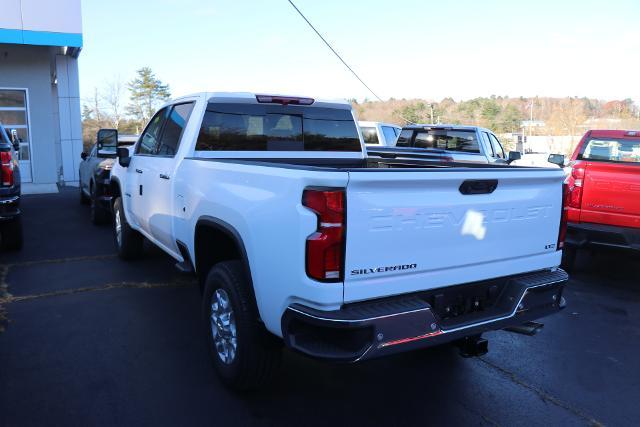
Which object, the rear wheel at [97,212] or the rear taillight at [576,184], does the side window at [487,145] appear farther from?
the rear wheel at [97,212]

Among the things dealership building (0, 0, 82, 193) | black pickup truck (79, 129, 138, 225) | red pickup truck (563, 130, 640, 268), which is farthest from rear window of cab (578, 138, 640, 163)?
dealership building (0, 0, 82, 193)

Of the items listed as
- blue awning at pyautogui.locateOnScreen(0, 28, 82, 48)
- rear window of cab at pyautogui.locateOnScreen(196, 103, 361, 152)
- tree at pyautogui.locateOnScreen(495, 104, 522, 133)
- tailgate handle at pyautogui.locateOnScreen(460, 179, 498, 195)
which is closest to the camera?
tailgate handle at pyautogui.locateOnScreen(460, 179, 498, 195)

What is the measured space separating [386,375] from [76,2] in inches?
629

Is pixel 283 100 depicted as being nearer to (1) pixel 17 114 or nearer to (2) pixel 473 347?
(2) pixel 473 347

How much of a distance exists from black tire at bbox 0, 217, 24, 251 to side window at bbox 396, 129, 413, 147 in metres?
7.99

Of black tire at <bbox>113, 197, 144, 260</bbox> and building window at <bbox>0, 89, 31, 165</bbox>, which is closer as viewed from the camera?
black tire at <bbox>113, 197, 144, 260</bbox>

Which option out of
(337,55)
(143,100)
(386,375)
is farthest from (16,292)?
(143,100)

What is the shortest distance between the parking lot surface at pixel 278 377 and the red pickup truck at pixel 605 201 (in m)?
Result: 0.82

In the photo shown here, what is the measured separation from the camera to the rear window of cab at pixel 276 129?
445 centimetres

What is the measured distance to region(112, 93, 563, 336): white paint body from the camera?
2.60 metres

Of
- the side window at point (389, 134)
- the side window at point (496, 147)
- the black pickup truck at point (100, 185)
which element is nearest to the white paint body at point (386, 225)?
the black pickup truck at point (100, 185)

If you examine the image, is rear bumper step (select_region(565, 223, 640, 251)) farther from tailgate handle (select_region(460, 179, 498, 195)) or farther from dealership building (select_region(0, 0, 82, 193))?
dealership building (select_region(0, 0, 82, 193))

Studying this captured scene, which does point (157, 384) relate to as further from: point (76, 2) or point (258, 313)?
point (76, 2)

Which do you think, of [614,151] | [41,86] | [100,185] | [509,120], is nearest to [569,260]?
[614,151]
